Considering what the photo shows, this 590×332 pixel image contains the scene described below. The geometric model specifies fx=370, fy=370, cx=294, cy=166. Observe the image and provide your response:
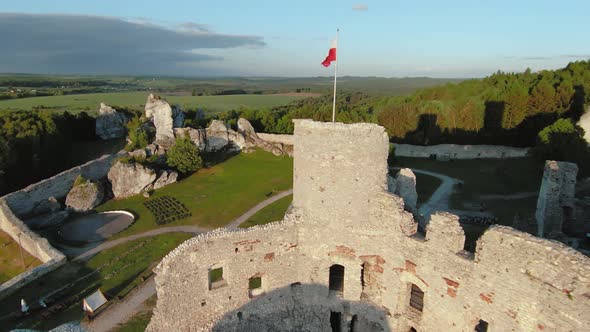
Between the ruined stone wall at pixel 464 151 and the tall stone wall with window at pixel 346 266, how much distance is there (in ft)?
121

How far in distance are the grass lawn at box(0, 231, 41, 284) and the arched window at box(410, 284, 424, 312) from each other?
21.8m

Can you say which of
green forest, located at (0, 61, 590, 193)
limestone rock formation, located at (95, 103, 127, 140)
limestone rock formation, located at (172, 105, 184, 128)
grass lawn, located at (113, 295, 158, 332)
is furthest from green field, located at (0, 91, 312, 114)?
grass lawn, located at (113, 295, 158, 332)

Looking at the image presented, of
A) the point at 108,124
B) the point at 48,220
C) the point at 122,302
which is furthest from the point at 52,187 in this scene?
the point at 108,124

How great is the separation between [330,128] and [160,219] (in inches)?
848

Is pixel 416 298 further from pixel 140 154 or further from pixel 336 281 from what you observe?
pixel 140 154

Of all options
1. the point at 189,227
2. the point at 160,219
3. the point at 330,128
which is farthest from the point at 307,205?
the point at 160,219

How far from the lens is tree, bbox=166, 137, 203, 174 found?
3872 centimetres

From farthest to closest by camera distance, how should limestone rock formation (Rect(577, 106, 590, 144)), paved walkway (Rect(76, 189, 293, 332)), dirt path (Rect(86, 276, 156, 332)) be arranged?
1. limestone rock formation (Rect(577, 106, 590, 144))
2. paved walkway (Rect(76, 189, 293, 332))
3. dirt path (Rect(86, 276, 156, 332))

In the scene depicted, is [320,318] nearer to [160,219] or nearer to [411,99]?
[160,219]

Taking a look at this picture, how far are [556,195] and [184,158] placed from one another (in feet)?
105

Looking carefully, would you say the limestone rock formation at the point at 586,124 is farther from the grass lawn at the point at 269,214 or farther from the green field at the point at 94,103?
the green field at the point at 94,103

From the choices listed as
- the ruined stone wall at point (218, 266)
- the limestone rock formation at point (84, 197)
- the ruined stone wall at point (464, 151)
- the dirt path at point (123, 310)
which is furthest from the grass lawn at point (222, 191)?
the ruined stone wall at point (464, 151)

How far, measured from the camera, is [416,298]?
1303 centimetres

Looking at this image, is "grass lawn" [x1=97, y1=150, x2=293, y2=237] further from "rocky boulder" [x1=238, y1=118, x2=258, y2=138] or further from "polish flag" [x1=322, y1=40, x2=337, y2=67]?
"polish flag" [x1=322, y1=40, x2=337, y2=67]
